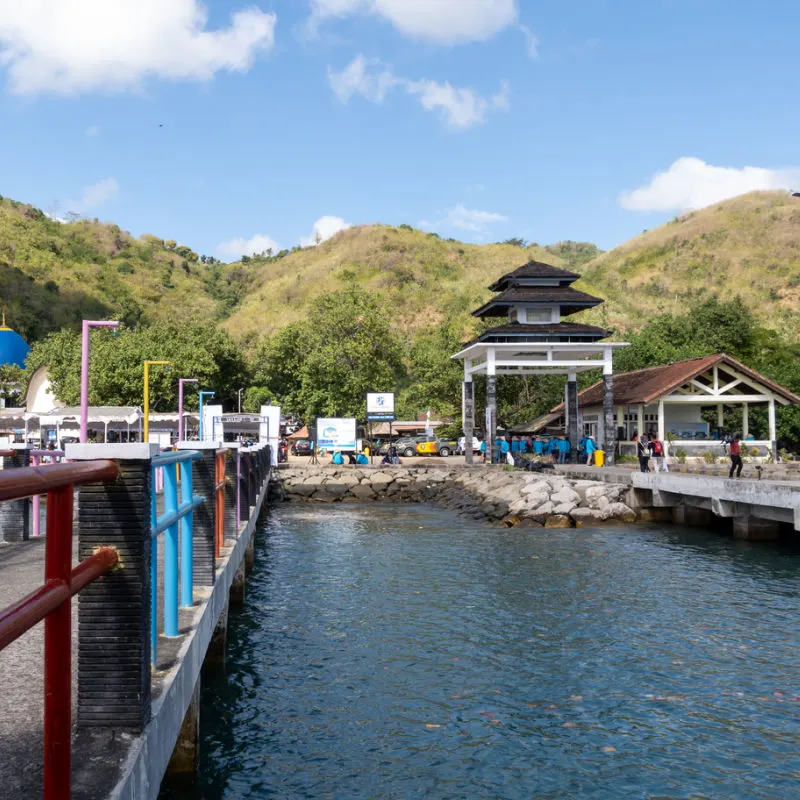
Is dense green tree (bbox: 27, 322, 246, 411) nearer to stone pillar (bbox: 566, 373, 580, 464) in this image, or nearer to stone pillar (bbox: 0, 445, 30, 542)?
stone pillar (bbox: 566, 373, 580, 464)

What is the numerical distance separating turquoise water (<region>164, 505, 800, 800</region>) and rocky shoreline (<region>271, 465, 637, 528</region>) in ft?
24.7

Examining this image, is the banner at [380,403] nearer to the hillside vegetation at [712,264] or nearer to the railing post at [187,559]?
the railing post at [187,559]

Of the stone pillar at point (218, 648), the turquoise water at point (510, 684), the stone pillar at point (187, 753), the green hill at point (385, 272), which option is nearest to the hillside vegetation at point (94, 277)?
Result: the green hill at point (385, 272)

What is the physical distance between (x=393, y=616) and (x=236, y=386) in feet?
183

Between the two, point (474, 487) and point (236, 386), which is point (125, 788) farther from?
point (236, 386)

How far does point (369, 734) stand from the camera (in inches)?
325

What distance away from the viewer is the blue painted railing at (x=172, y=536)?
5.20 meters

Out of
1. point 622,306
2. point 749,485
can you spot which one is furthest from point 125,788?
point 622,306

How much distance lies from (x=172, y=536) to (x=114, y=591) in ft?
8.02

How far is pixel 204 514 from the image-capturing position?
7.71 m

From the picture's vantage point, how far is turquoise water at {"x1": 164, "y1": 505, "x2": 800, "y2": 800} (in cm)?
735

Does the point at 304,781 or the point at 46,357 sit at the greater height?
the point at 46,357

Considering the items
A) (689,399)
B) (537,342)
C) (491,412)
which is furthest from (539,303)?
(689,399)

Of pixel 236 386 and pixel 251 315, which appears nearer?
pixel 236 386
